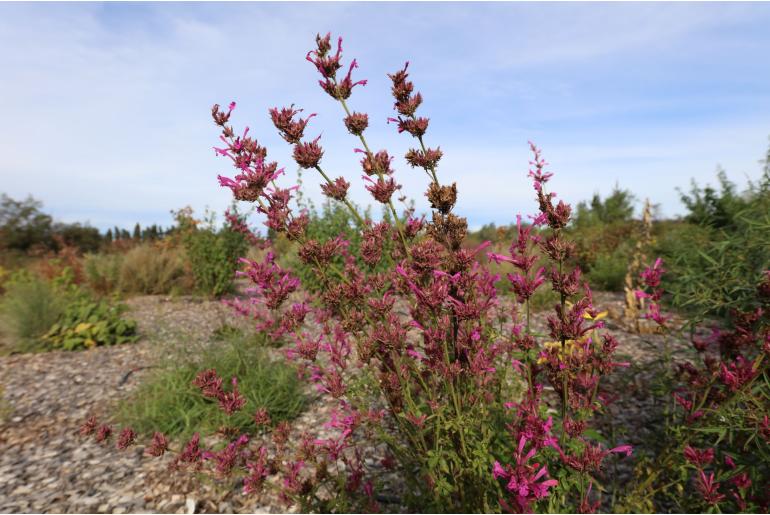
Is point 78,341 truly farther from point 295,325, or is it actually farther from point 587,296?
point 587,296

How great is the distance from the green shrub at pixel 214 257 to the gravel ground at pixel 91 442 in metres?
3.02

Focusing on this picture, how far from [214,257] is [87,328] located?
313cm

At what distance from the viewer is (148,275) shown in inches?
428

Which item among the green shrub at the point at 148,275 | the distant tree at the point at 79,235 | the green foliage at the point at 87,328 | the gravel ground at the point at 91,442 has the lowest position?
the gravel ground at the point at 91,442

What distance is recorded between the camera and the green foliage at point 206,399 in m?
3.78

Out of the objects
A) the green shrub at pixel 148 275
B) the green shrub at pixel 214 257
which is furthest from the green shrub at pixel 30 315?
the green shrub at pixel 148 275

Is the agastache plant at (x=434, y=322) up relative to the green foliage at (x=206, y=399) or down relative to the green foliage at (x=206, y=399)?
up

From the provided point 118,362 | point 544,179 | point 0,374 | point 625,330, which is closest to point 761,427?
point 544,179

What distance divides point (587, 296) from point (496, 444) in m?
0.94

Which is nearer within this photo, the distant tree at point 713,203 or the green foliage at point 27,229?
the distant tree at point 713,203

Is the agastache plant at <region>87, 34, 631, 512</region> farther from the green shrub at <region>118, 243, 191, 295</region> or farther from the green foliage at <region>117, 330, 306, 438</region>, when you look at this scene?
the green shrub at <region>118, 243, 191, 295</region>

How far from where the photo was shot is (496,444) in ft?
6.74

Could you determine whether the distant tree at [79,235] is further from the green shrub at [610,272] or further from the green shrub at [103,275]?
the green shrub at [610,272]

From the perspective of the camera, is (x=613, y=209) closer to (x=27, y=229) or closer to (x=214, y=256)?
(x=214, y=256)
